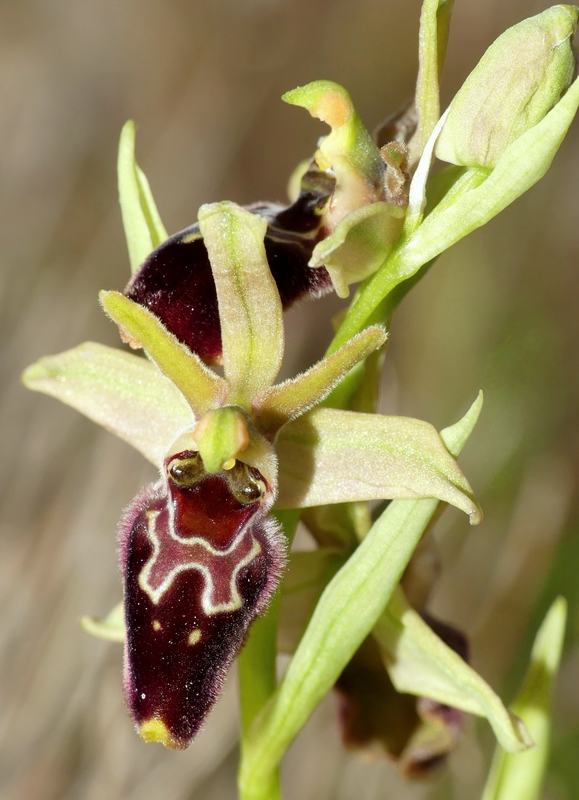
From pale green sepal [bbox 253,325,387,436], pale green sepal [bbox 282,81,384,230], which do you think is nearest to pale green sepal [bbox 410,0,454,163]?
pale green sepal [bbox 282,81,384,230]

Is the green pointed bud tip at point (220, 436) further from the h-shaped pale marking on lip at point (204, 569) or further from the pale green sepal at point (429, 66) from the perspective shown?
the pale green sepal at point (429, 66)

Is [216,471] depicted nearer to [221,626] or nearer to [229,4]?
[221,626]

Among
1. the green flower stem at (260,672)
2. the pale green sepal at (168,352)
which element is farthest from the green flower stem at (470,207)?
the green flower stem at (260,672)

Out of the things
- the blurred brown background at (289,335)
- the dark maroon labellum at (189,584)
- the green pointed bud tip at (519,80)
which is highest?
the green pointed bud tip at (519,80)

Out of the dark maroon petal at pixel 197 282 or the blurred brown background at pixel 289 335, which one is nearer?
the dark maroon petal at pixel 197 282

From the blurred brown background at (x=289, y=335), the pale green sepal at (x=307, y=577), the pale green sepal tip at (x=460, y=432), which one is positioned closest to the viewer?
the pale green sepal tip at (x=460, y=432)

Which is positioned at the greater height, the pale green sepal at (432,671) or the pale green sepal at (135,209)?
the pale green sepal at (135,209)

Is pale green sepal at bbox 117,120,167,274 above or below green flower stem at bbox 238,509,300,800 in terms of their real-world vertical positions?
above

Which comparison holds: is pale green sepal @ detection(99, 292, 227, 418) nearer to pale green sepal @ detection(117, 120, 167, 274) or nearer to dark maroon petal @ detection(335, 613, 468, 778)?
pale green sepal @ detection(117, 120, 167, 274)
